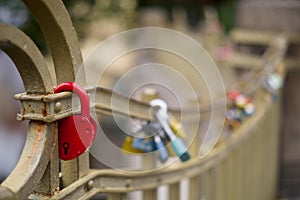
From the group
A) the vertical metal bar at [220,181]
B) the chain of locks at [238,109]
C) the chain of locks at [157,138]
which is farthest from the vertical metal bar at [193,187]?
the chain of locks at [238,109]

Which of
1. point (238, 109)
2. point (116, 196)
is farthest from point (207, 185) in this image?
point (116, 196)

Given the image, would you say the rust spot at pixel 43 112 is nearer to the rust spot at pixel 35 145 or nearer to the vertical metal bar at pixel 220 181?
the rust spot at pixel 35 145

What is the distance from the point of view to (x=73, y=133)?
3.09 feet

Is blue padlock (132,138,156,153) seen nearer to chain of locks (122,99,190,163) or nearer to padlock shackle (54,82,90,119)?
chain of locks (122,99,190,163)

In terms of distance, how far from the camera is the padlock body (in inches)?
37.1

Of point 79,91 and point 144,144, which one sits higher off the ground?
point 144,144

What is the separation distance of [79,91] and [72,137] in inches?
3.8

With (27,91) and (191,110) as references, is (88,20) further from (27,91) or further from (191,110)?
(27,91)

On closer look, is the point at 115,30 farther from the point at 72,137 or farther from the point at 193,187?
the point at 72,137

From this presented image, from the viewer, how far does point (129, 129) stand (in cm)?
153

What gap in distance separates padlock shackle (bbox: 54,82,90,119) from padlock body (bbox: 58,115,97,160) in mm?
26

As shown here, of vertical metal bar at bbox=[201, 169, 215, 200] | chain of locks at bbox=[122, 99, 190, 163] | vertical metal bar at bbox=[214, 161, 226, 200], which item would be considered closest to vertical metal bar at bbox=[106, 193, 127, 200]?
chain of locks at bbox=[122, 99, 190, 163]

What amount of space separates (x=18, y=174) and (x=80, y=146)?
5.8 inches

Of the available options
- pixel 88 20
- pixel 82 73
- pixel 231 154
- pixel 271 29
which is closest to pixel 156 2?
pixel 88 20
